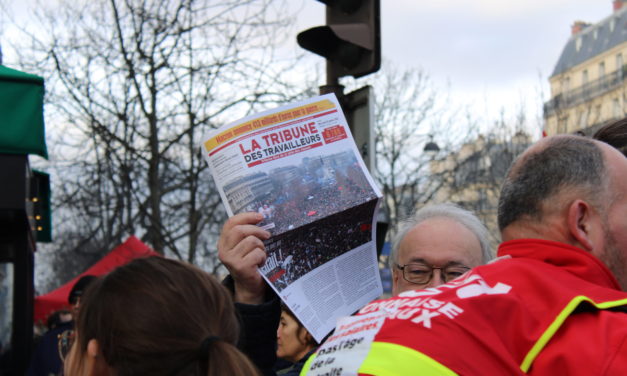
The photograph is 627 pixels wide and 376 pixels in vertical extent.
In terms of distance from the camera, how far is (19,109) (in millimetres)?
5125

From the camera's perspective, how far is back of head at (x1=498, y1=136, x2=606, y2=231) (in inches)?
68.7

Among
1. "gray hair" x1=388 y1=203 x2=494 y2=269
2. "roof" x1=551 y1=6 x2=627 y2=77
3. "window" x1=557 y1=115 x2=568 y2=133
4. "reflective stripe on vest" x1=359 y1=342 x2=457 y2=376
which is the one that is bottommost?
"reflective stripe on vest" x1=359 y1=342 x2=457 y2=376

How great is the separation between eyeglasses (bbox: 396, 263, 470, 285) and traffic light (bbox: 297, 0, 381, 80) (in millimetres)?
1847

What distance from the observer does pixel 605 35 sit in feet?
189

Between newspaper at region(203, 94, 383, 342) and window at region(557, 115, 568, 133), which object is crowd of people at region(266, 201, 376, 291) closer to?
newspaper at region(203, 94, 383, 342)

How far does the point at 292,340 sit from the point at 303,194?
4.87 feet

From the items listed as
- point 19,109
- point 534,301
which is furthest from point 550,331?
point 19,109

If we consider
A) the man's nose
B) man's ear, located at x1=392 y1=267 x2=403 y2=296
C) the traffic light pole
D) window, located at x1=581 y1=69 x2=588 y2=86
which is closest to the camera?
the man's nose

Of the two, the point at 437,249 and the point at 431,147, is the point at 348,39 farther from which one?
the point at 431,147

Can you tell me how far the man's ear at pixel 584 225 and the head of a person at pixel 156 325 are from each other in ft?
2.79

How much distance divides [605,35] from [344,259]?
60208 mm

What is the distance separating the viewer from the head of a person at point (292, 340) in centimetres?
358

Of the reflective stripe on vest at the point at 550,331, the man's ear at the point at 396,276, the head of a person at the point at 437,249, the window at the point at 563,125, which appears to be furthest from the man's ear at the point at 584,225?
the window at the point at 563,125

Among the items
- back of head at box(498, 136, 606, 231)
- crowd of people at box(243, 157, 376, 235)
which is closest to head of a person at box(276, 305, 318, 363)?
crowd of people at box(243, 157, 376, 235)
